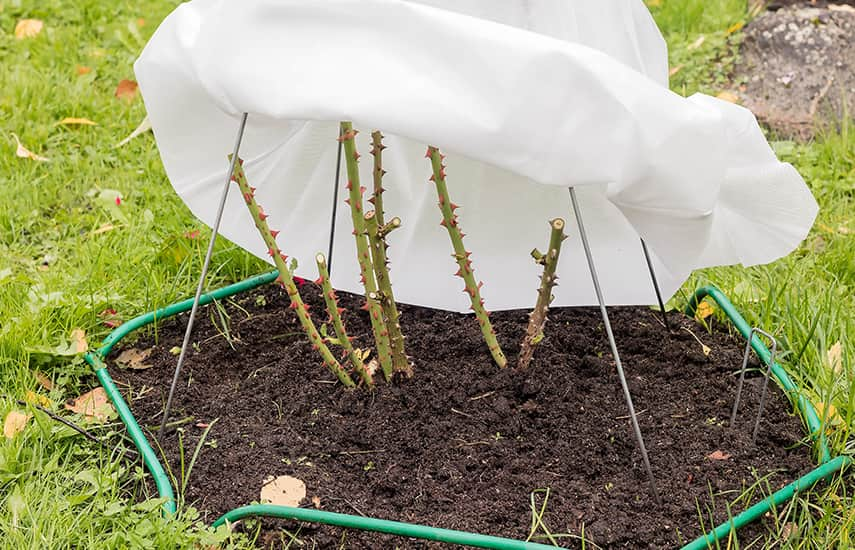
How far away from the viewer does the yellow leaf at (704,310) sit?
2.54m

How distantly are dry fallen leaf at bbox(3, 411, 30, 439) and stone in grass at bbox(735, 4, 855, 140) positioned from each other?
2.68 m

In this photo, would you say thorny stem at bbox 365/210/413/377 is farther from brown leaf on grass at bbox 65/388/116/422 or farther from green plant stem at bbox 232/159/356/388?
brown leaf on grass at bbox 65/388/116/422

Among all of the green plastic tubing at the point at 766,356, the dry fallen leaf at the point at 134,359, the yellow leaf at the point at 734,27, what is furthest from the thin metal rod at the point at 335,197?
the yellow leaf at the point at 734,27

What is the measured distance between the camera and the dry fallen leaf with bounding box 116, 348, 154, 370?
241cm

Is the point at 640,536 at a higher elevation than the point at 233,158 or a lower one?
lower

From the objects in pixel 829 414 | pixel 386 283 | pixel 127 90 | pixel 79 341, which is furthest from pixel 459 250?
pixel 127 90

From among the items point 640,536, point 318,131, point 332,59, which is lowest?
point 640,536

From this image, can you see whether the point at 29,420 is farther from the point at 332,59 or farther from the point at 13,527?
the point at 332,59

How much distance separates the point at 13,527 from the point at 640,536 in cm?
118

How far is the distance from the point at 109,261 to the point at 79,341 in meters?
0.39

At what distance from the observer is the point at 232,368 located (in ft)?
7.80

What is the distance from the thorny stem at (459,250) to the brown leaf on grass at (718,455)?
50 cm

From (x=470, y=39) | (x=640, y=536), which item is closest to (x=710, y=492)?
(x=640, y=536)

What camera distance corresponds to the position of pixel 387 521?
1.72 metres
